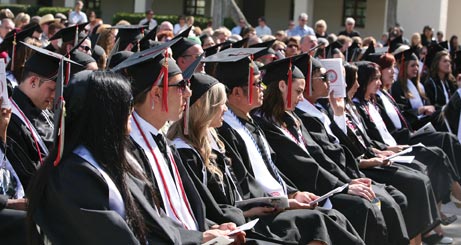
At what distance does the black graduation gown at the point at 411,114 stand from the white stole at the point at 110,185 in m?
7.49

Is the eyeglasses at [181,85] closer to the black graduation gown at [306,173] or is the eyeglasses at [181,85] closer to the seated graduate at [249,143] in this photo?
the seated graduate at [249,143]

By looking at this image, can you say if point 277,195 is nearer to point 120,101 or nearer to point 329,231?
point 329,231

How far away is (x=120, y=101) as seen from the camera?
372cm

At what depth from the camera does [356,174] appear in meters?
7.61

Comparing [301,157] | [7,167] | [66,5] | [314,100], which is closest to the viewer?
[7,167]

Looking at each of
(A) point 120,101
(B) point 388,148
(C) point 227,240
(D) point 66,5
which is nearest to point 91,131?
(A) point 120,101

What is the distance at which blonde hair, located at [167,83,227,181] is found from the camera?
5.23 m

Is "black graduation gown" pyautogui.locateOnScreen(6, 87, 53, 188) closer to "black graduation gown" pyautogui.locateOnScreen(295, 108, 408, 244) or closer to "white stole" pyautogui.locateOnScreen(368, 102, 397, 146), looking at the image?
"black graduation gown" pyautogui.locateOnScreen(295, 108, 408, 244)

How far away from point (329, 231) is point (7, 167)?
2117 millimetres

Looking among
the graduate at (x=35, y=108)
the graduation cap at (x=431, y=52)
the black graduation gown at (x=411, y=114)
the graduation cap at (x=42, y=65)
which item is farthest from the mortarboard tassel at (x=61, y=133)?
the graduation cap at (x=431, y=52)

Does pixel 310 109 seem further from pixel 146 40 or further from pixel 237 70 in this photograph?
pixel 146 40

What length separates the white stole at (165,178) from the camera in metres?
4.46

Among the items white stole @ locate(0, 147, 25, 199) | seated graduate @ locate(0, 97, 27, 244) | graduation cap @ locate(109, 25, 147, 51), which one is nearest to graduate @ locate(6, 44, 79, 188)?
white stole @ locate(0, 147, 25, 199)

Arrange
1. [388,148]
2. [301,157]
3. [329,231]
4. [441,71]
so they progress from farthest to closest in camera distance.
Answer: [441,71] < [388,148] < [301,157] < [329,231]
